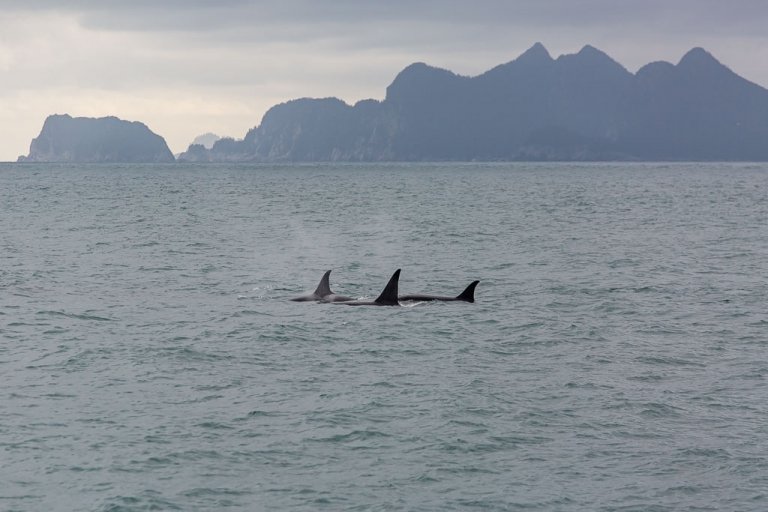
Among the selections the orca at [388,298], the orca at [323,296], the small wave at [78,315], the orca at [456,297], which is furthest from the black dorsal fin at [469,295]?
the small wave at [78,315]

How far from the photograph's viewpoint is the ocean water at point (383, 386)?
17141 mm

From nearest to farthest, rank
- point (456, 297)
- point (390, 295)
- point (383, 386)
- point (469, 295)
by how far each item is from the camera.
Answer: point (383, 386)
point (390, 295)
point (469, 295)
point (456, 297)

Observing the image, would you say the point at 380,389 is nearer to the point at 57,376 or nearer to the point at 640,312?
the point at 57,376

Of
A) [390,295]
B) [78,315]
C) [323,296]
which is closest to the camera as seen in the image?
[78,315]

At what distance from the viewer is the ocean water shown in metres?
17.1

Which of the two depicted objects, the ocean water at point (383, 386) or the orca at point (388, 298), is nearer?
the ocean water at point (383, 386)

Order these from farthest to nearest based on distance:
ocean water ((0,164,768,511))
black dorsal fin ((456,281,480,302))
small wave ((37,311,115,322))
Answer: black dorsal fin ((456,281,480,302)) → small wave ((37,311,115,322)) → ocean water ((0,164,768,511))

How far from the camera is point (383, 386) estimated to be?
77.7 feet

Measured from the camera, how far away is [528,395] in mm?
22797

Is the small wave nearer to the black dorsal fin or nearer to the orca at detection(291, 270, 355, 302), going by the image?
the orca at detection(291, 270, 355, 302)

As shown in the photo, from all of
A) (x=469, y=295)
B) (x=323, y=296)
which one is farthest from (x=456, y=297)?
(x=323, y=296)

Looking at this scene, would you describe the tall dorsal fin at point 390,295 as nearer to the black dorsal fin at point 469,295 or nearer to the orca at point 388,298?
the orca at point 388,298

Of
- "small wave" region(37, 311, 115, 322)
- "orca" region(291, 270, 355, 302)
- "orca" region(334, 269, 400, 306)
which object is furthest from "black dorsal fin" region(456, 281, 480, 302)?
"small wave" region(37, 311, 115, 322)

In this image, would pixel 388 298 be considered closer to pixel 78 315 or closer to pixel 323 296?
pixel 323 296
